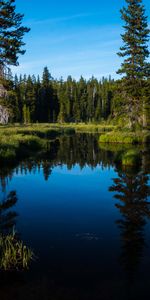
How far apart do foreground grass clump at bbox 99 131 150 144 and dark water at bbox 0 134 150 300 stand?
19.2 metres

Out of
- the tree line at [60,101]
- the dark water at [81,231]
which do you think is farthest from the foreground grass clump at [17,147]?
the tree line at [60,101]

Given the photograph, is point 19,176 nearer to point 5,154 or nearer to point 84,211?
point 5,154

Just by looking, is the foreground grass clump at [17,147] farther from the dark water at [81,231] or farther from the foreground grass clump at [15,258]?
the foreground grass clump at [15,258]

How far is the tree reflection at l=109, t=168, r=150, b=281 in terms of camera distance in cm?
826

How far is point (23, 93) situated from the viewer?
86562 millimetres

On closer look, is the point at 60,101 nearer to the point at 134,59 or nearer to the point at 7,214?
the point at 134,59

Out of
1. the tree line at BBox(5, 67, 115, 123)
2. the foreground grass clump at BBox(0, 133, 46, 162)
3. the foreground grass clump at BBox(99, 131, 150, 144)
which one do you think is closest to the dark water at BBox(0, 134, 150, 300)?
the foreground grass clump at BBox(0, 133, 46, 162)

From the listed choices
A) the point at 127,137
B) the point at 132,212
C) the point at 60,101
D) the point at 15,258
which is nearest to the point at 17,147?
the point at 127,137

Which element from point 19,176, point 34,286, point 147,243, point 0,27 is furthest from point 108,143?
point 34,286

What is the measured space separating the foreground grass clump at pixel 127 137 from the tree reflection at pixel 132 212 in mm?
19678

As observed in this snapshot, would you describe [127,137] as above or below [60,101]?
below

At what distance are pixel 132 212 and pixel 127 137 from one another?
2844 centimetres

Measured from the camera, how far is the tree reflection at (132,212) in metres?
8.26

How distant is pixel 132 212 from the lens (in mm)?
12086
